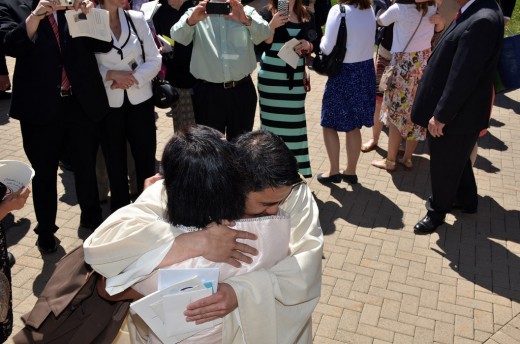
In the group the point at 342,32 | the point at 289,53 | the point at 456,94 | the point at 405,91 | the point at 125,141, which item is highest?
the point at 342,32

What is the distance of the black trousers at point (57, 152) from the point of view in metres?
3.95

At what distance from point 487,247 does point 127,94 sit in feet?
10.5

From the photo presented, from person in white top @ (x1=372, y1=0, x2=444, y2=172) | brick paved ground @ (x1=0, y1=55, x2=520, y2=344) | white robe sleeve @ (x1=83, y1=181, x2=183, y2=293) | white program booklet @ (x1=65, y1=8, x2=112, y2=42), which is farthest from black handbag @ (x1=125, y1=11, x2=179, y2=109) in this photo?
white robe sleeve @ (x1=83, y1=181, x2=183, y2=293)

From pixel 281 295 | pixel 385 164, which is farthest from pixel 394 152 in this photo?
pixel 281 295

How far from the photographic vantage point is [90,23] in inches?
146

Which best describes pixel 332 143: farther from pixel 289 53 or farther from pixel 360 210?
pixel 289 53

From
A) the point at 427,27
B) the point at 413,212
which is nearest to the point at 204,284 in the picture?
the point at 413,212

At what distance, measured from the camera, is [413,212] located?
5043mm

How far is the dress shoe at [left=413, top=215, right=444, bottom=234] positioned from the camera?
4.68 meters

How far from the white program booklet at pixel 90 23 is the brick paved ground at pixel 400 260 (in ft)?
5.66

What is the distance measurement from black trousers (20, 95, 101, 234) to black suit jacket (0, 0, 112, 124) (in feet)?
0.39

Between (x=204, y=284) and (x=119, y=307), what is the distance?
60 cm

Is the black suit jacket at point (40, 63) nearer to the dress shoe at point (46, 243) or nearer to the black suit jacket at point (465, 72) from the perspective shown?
the dress shoe at point (46, 243)

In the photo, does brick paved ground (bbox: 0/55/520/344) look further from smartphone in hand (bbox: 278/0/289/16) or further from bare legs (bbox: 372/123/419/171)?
smartphone in hand (bbox: 278/0/289/16)
